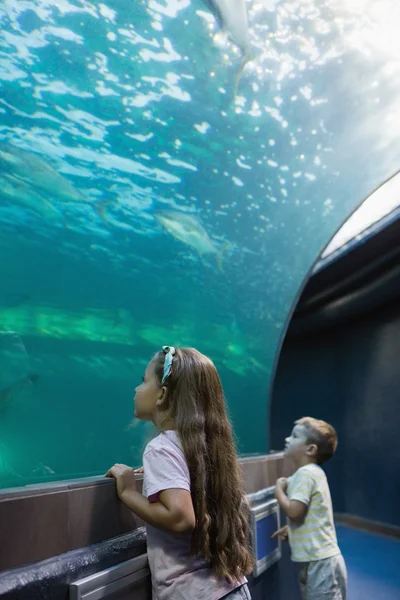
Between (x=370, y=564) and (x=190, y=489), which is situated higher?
(x=190, y=489)

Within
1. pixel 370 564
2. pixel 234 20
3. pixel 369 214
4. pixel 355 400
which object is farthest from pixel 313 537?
pixel 355 400

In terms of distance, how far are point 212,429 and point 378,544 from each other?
613cm

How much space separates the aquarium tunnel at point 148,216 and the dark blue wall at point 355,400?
194cm

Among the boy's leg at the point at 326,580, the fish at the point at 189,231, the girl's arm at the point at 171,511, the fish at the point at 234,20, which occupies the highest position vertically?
the fish at the point at 234,20

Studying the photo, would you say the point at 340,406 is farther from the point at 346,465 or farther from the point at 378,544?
the point at 378,544

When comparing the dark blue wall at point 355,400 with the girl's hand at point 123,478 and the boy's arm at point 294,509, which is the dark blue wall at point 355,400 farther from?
the girl's hand at point 123,478

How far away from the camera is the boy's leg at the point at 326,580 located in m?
2.44

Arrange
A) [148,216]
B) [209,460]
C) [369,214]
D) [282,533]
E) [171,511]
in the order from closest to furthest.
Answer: [171,511] < [209,460] < [282,533] < [148,216] < [369,214]

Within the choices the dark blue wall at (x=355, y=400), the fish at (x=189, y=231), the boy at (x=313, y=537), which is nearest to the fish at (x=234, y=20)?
the fish at (x=189, y=231)

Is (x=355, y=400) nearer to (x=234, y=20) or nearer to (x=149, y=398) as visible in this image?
(x=234, y=20)

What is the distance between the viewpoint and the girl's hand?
1.59 meters

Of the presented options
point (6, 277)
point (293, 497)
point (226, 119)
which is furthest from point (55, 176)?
point (293, 497)

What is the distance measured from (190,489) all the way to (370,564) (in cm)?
513

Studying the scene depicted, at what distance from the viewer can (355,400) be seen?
7.84 m
